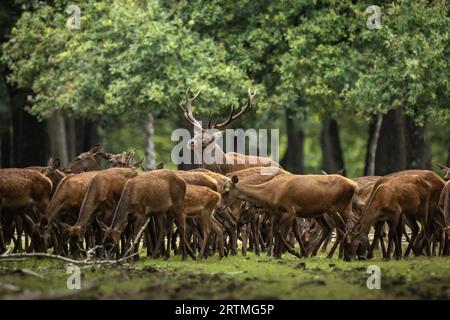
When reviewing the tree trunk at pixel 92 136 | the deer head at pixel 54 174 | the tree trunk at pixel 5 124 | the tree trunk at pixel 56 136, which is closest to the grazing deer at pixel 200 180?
the deer head at pixel 54 174

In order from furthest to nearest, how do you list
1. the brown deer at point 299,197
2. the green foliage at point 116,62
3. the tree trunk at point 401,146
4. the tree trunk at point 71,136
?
1. the tree trunk at point 71,136
2. the tree trunk at point 401,146
3. the green foliage at point 116,62
4. the brown deer at point 299,197

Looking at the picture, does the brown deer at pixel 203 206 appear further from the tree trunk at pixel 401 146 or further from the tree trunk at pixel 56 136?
the tree trunk at pixel 56 136

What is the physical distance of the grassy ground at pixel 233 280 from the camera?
13.5 m

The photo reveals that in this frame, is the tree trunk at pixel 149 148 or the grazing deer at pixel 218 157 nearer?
the grazing deer at pixel 218 157

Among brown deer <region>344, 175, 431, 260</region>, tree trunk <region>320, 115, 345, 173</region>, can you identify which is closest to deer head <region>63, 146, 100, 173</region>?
brown deer <region>344, 175, 431, 260</region>

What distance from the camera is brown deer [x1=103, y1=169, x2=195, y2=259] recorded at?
691 inches

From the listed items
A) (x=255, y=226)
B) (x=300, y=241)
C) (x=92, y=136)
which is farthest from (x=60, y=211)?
(x=92, y=136)

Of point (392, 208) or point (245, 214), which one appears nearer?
point (392, 208)

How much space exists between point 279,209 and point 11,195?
4.23 meters

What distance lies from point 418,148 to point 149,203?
16930mm

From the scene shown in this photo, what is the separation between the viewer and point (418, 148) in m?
33.4

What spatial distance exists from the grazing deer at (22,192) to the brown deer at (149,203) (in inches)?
64.6

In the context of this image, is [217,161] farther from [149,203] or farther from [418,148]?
[418,148]

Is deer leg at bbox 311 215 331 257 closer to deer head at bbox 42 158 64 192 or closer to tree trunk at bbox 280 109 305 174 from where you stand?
deer head at bbox 42 158 64 192
